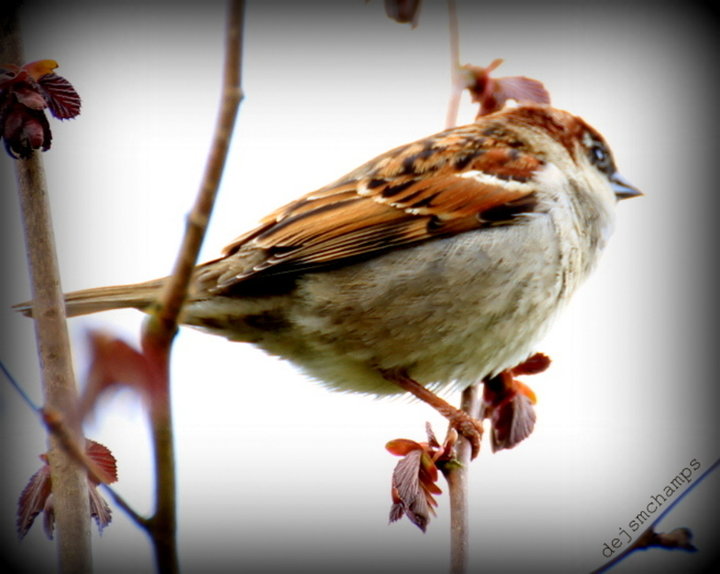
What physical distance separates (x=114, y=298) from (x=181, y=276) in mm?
1515

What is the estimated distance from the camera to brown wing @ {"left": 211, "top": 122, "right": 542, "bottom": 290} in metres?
2.35

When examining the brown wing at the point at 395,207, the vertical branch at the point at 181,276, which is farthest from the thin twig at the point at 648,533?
the brown wing at the point at 395,207

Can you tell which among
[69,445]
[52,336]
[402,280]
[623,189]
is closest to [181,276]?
[69,445]

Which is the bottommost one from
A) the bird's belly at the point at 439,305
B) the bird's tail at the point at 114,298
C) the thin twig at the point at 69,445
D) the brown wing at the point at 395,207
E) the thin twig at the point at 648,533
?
the thin twig at the point at 648,533

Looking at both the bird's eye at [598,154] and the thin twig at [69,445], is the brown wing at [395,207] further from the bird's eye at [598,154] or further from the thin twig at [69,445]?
the thin twig at [69,445]

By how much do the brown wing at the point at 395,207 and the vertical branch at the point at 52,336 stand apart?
1.07 metres

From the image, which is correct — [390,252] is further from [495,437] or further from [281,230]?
[495,437]

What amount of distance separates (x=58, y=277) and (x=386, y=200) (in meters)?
1.45

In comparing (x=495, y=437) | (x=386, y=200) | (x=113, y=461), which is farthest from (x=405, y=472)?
(x=386, y=200)

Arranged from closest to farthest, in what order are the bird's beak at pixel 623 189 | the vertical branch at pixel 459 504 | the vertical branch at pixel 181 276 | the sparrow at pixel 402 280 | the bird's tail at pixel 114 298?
the vertical branch at pixel 181 276 → the vertical branch at pixel 459 504 → the bird's tail at pixel 114 298 → the sparrow at pixel 402 280 → the bird's beak at pixel 623 189

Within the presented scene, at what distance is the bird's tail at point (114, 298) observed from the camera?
2.17m

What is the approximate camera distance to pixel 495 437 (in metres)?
2.10

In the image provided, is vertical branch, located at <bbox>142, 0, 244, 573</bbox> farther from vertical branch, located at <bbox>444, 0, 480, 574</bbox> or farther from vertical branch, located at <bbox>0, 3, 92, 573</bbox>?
vertical branch, located at <bbox>444, 0, 480, 574</bbox>

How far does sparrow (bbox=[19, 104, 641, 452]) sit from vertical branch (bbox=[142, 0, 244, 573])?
1469mm
